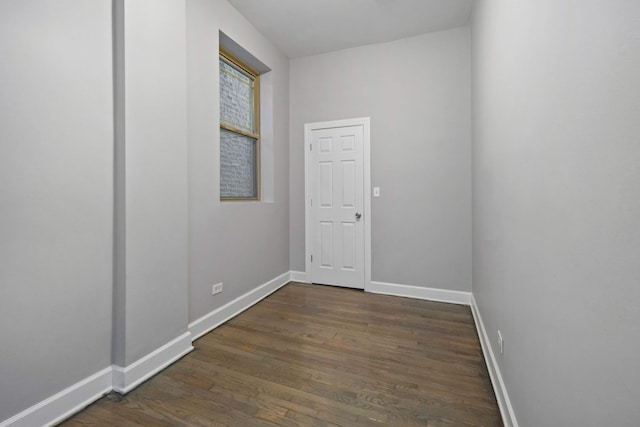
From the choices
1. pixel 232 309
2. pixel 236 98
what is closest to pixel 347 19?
pixel 236 98

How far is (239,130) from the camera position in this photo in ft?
10.1

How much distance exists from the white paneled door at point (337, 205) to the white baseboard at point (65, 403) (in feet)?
7.95

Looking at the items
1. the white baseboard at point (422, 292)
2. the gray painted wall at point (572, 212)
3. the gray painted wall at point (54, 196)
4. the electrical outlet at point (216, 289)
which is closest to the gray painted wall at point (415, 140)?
the white baseboard at point (422, 292)

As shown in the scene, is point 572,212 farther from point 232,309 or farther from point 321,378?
point 232,309

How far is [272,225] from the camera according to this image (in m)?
3.45

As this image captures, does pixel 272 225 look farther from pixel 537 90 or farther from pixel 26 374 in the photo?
pixel 537 90

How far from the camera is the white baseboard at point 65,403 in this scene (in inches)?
52.4

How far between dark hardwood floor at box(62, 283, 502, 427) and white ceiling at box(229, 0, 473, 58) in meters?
3.04

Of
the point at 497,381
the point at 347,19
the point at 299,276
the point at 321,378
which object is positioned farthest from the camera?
the point at 299,276

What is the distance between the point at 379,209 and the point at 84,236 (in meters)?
2.79

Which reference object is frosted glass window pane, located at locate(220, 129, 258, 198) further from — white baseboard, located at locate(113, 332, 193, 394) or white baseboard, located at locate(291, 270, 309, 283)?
white baseboard, located at locate(113, 332, 193, 394)

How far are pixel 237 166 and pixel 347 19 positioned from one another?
194 centimetres

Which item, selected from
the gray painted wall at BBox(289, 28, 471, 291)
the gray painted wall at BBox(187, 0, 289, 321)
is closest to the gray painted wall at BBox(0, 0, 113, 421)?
the gray painted wall at BBox(187, 0, 289, 321)

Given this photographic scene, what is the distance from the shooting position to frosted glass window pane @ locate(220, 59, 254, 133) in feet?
9.52
